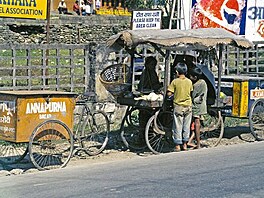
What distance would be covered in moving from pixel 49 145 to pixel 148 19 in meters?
8.30

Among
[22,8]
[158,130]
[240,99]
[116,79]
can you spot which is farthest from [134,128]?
[22,8]

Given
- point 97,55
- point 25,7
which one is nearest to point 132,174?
point 97,55

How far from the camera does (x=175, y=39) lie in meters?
13.0

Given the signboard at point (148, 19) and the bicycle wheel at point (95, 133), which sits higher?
the signboard at point (148, 19)

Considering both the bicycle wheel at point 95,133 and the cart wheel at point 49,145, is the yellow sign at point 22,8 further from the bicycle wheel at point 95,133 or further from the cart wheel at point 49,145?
the cart wheel at point 49,145

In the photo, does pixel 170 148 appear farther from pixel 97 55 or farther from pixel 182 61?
pixel 97 55

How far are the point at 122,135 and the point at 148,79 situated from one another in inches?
48.9

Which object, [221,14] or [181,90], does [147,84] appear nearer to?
[181,90]

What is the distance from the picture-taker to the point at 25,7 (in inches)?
763

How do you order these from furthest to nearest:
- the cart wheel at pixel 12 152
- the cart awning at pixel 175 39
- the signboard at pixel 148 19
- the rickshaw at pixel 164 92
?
the signboard at pixel 148 19 < the rickshaw at pixel 164 92 < the cart awning at pixel 175 39 < the cart wheel at pixel 12 152

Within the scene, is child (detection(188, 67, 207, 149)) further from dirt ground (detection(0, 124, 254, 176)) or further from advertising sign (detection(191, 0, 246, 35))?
advertising sign (detection(191, 0, 246, 35))

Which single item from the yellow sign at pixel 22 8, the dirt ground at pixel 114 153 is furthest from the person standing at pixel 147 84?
the yellow sign at pixel 22 8

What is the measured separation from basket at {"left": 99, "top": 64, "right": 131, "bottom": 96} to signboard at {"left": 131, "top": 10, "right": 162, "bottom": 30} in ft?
16.7

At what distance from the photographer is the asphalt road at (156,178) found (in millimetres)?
9570
